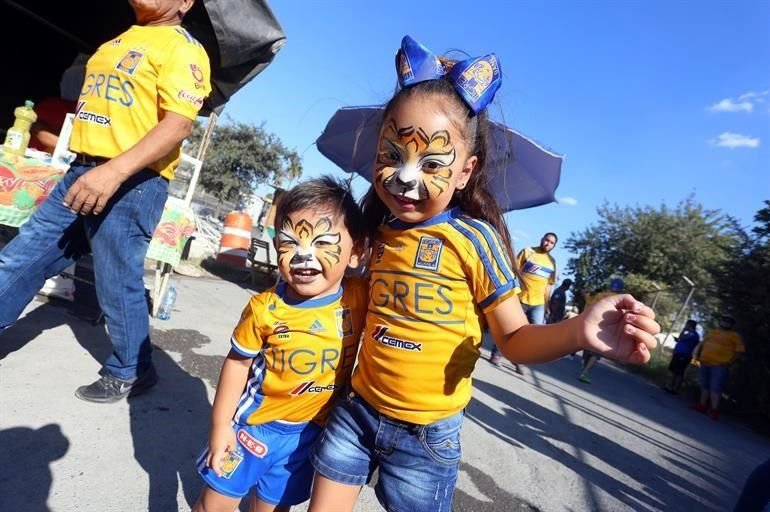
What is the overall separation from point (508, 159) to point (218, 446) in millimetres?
1555

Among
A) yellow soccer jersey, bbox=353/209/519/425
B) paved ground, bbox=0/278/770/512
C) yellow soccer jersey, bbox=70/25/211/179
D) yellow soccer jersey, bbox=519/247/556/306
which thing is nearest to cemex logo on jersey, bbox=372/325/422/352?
yellow soccer jersey, bbox=353/209/519/425

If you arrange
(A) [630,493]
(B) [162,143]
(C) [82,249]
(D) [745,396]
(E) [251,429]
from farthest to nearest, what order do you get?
1. (D) [745,396]
2. (A) [630,493]
3. (C) [82,249]
4. (B) [162,143]
5. (E) [251,429]

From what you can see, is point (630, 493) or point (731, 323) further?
point (731, 323)

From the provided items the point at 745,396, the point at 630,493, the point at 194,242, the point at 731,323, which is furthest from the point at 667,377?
the point at 194,242

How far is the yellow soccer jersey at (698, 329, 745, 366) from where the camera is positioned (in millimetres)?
7426

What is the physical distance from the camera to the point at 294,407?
1.36 metres

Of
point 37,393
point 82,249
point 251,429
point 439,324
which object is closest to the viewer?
point 439,324

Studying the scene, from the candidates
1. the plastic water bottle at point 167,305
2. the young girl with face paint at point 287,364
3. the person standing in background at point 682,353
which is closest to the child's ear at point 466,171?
the young girl with face paint at point 287,364

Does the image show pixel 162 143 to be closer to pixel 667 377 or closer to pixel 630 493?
pixel 630 493

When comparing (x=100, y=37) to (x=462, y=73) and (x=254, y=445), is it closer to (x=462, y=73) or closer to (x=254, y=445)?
(x=462, y=73)

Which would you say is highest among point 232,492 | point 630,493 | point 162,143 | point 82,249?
point 162,143

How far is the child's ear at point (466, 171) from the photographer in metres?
1.32

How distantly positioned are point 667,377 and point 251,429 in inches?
557

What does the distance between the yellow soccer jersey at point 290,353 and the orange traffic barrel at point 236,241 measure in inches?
302
